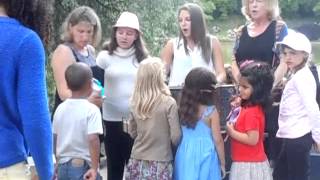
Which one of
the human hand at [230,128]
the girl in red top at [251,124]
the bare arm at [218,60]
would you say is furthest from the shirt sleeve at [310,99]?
the bare arm at [218,60]

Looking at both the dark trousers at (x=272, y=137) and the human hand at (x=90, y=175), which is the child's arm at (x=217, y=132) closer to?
the dark trousers at (x=272, y=137)

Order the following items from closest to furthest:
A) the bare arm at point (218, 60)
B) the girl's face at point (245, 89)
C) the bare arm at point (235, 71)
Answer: the girl's face at point (245, 89), the bare arm at point (235, 71), the bare arm at point (218, 60)

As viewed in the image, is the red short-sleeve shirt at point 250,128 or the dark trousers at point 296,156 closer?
the red short-sleeve shirt at point 250,128

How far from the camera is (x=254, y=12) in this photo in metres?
4.77

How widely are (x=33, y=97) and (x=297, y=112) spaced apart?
276cm

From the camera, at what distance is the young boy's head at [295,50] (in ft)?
14.8

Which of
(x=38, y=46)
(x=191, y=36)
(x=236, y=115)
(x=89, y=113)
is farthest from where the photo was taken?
(x=191, y=36)

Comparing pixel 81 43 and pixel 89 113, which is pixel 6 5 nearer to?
pixel 89 113

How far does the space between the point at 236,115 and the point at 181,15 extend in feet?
3.09

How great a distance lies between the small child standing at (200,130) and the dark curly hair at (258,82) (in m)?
0.26

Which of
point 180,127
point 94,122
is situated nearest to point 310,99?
point 180,127

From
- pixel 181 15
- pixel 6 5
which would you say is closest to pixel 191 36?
pixel 181 15

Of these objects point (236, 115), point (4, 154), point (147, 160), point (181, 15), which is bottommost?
point (147, 160)

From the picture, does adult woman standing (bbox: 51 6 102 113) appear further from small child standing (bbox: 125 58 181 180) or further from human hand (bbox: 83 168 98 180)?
human hand (bbox: 83 168 98 180)
